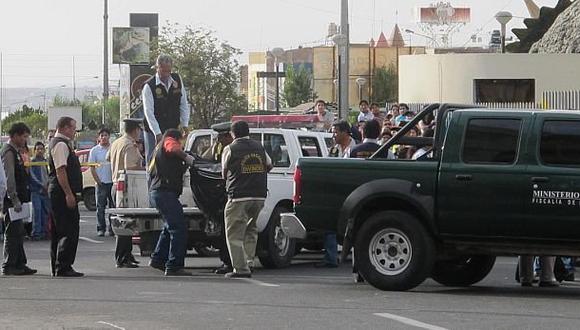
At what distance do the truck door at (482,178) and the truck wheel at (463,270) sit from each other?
1.31 m

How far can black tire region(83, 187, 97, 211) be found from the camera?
32.4 meters

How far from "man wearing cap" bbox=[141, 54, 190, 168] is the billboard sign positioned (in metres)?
60.9

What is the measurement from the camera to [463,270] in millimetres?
14906

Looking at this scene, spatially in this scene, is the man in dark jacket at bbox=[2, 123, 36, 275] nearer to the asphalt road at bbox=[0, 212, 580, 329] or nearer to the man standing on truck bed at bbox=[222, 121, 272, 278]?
the asphalt road at bbox=[0, 212, 580, 329]

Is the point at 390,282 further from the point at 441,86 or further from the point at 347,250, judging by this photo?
the point at 441,86

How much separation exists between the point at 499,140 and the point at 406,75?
3964 centimetres

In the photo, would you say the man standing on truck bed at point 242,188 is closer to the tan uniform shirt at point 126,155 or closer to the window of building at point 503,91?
the tan uniform shirt at point 126,155

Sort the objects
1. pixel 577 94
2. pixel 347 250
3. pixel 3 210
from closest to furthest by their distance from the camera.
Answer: pixel 347 250 → pixel 3 210 → pixel 577 94

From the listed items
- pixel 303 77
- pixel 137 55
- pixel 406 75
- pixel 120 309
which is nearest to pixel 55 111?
pixel 137 55

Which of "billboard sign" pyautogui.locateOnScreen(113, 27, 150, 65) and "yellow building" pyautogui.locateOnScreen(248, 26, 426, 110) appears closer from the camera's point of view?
A: "billboard sign" pyautogui.locateOnScreen(113, 27, 150, 65)

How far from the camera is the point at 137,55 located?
79250 millimetres

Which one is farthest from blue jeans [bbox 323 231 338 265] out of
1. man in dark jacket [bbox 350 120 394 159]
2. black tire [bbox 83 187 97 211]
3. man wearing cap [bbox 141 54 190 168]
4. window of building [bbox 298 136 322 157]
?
black tire [bbox 83 187 97 211]

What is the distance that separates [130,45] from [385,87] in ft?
90.0

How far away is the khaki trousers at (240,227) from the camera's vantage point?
1553 cm
